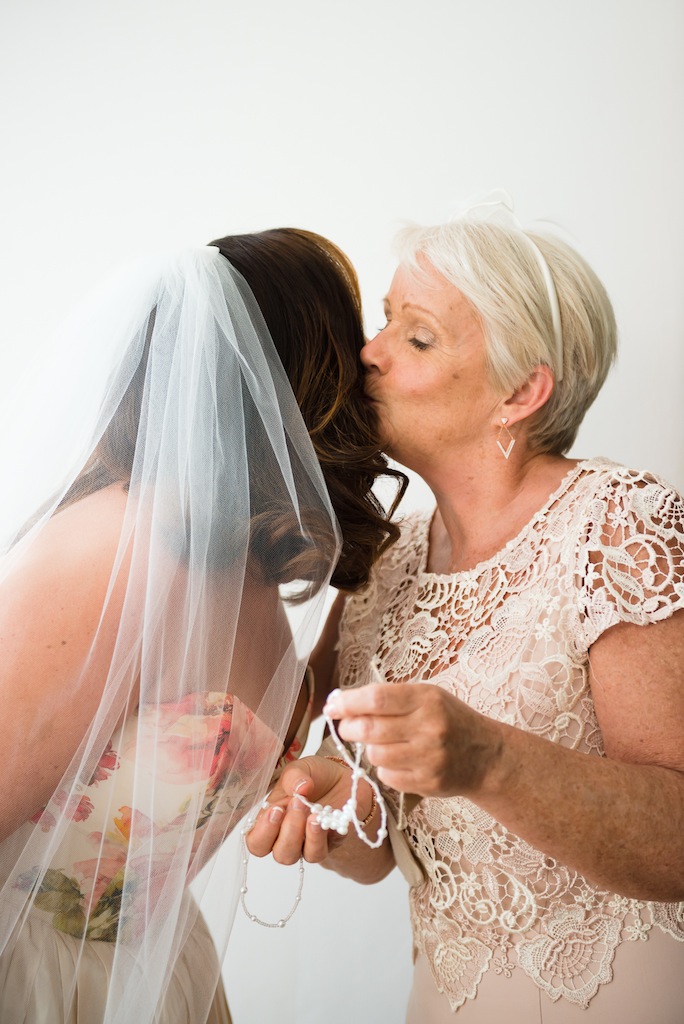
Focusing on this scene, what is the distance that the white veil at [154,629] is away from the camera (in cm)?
111

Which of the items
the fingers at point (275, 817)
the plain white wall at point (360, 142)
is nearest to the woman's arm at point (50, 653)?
the fingers at point (275, 817)

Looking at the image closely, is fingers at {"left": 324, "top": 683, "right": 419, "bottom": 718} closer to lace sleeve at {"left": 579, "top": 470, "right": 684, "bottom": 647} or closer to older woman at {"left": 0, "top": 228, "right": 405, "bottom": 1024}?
older woman at {"left": 0, "top": 228, "right": 405, "bottom": 1024}

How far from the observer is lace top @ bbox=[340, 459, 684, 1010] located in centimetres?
131

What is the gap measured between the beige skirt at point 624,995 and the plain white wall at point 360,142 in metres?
0.63

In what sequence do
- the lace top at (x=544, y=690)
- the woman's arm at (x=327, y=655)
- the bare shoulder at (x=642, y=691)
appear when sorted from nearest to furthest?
the bare shoulder at (x=642, y=691) < the lace top at (x=544, y=690) < the woman's arm at (x=327, y=655)

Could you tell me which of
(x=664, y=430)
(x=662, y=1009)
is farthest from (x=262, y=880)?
(x=664, y=430)

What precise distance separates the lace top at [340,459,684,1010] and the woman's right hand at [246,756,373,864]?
0.20 metres

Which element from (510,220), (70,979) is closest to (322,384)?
(510,220)

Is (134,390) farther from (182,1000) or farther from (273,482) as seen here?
(182,1000)

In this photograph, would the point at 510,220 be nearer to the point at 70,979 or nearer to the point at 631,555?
the point at 631,555

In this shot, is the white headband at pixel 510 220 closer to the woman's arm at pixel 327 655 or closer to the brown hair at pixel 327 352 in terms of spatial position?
the brown hair at pixel 327 352

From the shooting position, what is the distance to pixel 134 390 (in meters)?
1.23

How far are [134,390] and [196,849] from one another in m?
0.61

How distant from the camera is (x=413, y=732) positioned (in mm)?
940
